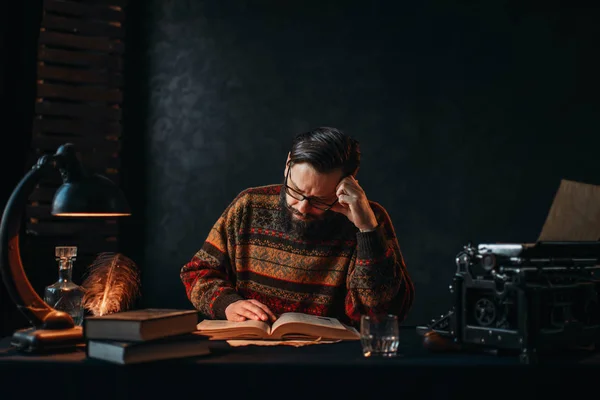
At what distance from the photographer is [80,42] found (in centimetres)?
352

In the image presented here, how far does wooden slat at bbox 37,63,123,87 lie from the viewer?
3414 mm

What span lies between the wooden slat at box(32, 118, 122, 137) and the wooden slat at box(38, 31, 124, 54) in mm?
420

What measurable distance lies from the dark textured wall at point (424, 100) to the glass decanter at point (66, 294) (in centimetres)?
209

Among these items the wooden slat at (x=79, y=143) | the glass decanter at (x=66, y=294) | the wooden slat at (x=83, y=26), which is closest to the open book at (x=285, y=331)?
the glass decanter at (x=66, y=294)

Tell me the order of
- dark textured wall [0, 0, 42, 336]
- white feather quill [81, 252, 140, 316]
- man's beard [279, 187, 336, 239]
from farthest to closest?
dark textured wall [0, 0, 42, 336], man's beard [279, 187, 336, 239], white feather quill [81, 252, 140, 316]

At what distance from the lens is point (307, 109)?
397 cm

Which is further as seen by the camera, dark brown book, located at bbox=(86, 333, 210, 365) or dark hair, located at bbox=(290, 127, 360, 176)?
dark hair, located at bbox=(290, 127, 360, 176)

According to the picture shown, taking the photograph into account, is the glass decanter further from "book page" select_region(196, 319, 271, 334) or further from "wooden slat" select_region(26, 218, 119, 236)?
"wooden slat" select_region(26, 218, 119, 236)

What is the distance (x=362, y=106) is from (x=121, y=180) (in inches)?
61.9

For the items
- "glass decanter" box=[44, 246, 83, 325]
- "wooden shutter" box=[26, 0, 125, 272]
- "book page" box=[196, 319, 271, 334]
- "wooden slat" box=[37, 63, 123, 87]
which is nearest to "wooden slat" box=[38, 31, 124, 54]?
"wooden shutter" box=[26, 0, 125, 272]

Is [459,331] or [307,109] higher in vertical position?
[307,109]

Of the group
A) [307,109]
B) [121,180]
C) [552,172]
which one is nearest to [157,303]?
[121,180]

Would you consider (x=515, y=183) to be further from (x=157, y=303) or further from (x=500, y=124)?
(x=157, y=303)

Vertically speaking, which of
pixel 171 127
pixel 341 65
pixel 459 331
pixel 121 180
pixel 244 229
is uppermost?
pixel 341 65
